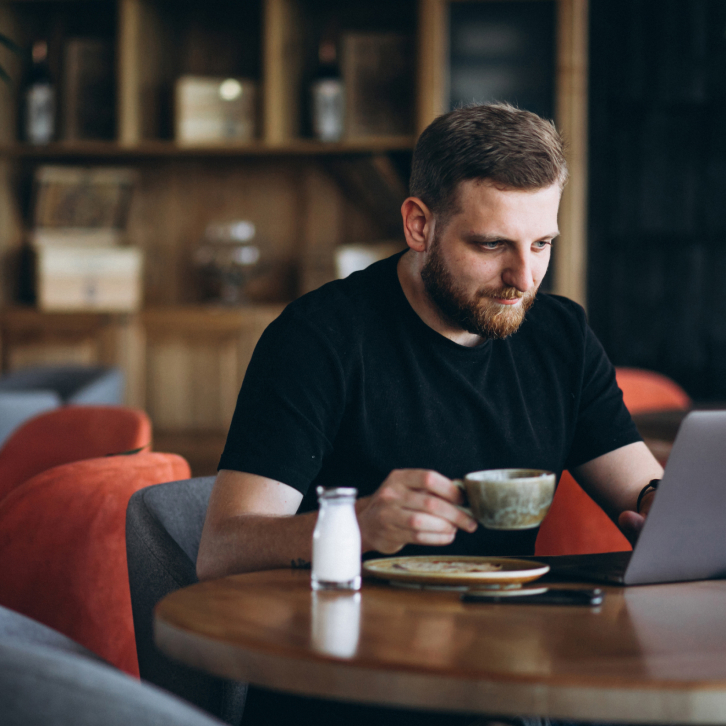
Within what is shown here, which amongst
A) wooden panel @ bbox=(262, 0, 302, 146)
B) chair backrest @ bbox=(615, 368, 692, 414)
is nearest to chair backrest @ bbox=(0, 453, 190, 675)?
chair backrest @ bbox=(615, 368, 692, 414)

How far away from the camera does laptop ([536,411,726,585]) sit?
Result: 3.09 ft

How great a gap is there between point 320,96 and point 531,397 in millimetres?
2891

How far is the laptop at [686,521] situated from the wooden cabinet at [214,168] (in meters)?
2.92

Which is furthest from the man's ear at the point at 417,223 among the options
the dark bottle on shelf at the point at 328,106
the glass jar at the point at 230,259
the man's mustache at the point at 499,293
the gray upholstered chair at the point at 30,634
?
the glass jar at the point at 230,259

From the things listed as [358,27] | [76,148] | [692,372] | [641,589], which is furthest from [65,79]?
[641,589]

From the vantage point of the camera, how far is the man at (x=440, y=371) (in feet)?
3.85

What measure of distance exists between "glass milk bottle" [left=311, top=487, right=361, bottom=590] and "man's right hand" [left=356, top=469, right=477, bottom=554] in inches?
1.1

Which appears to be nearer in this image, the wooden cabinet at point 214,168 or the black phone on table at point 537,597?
the black phone on table at point 537,597

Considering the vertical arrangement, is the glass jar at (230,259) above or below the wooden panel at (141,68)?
below

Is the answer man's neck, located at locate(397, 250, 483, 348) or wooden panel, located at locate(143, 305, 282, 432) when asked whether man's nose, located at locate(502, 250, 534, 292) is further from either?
wooden panel, located at locate(143, 305, 282, 432)

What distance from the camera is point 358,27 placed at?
420 centimetres

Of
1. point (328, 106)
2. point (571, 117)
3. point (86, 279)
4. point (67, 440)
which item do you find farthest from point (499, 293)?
point (86, 279)

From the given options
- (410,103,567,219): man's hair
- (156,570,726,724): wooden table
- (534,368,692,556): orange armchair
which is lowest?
(534,368,692,556): orange armchair

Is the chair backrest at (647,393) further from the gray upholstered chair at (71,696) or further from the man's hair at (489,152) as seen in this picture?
the gray upholstered chair at (71,696)
